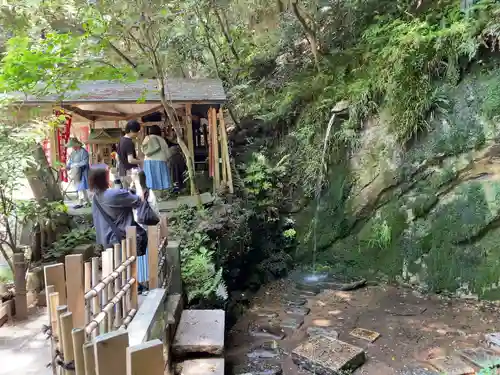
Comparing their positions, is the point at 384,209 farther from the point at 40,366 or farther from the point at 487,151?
the point at 40,366

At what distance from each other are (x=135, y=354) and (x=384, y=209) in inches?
317

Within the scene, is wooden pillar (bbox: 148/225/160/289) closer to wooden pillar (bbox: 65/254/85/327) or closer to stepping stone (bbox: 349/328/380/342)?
wooden pillar (bbox: 65/254/85/327)

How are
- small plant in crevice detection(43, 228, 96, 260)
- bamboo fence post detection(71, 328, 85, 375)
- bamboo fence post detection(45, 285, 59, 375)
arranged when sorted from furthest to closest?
1. small plant in crevice detection(43, 228, 96, 260)
2. bamboo fence post detection(45, 285, 59, 375)
3. bamboo fence post detection(71, 328, 85, 375)

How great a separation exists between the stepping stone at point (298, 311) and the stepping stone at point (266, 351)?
112cm

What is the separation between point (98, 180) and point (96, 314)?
1.88m

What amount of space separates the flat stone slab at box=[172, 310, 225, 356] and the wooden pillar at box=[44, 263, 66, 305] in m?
2.19

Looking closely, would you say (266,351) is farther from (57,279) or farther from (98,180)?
(57,279)

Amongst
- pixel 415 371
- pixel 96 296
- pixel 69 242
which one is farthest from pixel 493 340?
pixel 69 242

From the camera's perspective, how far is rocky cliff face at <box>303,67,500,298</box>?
23.8 ft

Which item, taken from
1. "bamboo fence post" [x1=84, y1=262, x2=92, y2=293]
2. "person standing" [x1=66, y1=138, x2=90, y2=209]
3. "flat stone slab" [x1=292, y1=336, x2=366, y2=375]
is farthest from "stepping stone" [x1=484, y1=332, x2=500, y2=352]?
"person standing" [x1=66, y1=138, x2=90, y2=209]

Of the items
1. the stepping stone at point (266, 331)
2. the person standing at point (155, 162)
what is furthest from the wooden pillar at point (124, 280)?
the person standing at point (155, 162)

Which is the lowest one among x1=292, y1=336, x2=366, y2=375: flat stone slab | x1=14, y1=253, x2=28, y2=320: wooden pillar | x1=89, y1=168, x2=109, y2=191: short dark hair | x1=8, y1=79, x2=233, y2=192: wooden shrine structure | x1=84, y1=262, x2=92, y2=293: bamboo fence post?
x1=292, y1=336, x2=366, y2=375: flat stone slab

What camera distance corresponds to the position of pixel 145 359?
1570 millimetres

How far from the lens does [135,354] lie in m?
1.55
